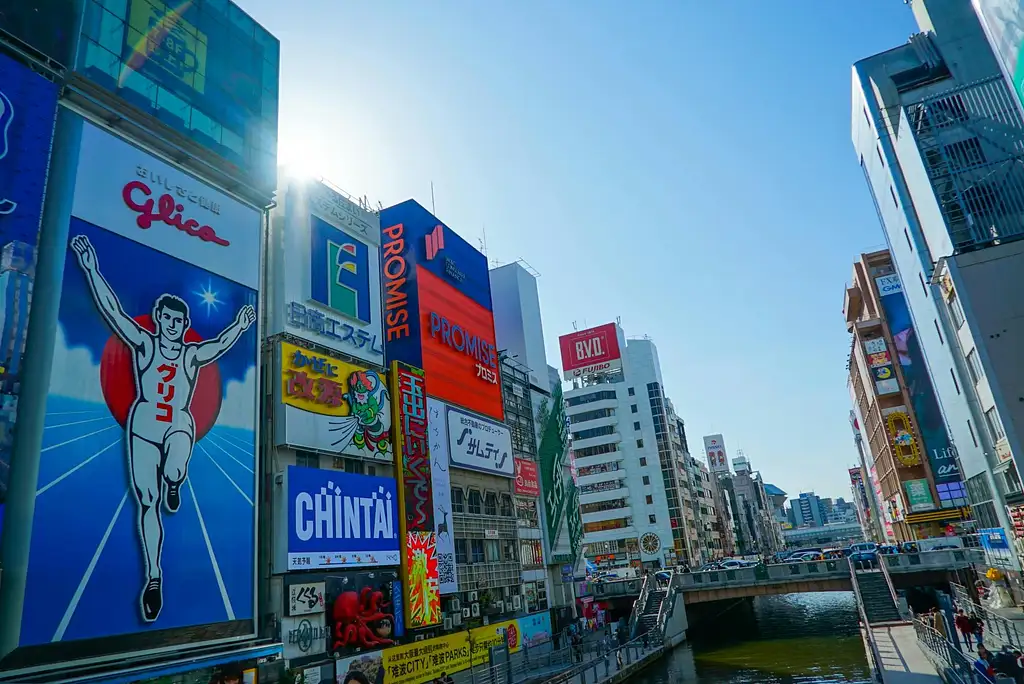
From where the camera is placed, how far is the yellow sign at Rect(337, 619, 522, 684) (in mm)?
30453

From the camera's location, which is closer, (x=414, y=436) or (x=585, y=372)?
(x=414, y=436)

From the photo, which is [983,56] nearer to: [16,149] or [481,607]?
[481,607]

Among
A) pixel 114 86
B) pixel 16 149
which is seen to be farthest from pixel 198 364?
pixel 114 86

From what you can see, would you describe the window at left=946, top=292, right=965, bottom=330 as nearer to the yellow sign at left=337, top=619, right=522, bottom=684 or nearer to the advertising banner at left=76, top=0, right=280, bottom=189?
the yellow sign at left=337, top=619, right=522, bottom=684

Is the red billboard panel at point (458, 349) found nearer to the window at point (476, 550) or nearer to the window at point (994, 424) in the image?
the window at point (476, 550)

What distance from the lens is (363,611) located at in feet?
104

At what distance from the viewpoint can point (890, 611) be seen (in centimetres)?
4562

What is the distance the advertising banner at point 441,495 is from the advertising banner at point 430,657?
10.0ft

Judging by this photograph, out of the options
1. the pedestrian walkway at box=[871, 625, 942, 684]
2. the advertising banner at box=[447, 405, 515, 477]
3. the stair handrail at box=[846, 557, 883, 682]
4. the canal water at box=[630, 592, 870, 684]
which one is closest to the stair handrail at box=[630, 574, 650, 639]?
the canal water at box=[630, 592, 870, 684]

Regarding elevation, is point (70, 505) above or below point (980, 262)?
below

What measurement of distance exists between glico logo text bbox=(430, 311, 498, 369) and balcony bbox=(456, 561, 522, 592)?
14798 millimetres

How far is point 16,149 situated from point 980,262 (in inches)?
1691

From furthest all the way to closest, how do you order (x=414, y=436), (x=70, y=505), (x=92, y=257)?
1. (x=414, y=436)
2. (x=92, y=257)
3. (x=70, y=505)

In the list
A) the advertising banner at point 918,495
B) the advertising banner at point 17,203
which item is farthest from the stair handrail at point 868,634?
the advertising banner at point 17,203
